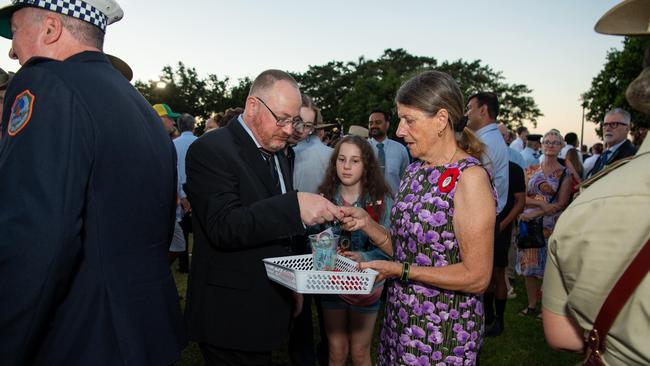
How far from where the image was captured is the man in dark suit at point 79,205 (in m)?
1.37

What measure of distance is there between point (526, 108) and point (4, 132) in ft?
285

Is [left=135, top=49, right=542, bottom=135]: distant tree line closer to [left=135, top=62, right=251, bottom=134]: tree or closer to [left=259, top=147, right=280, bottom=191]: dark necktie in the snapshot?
[left=135, top=62, right=251, bottom=134]: tree

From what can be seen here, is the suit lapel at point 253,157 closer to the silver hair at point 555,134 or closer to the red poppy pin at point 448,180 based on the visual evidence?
the red poppy pin at point 448,180

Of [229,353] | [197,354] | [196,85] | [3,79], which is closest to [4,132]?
[229,353]

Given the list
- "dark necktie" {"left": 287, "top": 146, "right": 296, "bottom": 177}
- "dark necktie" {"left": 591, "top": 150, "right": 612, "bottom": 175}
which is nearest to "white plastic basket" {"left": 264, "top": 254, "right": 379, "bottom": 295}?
"dark necktie" {"left": 287, "top": 146, "right": 296, "bottom": 177}

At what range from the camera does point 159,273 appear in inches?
74.4

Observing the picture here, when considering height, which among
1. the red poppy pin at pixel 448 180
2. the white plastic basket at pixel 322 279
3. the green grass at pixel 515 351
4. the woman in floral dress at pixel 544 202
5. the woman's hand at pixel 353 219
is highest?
the red poppy pin at pixel 448 180

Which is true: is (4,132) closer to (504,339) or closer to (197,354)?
(197,354)

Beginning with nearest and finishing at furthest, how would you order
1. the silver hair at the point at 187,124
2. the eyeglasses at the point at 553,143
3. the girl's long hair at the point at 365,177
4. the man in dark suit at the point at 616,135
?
1. the girl's long hair at the point at 365,177
2. the man in dark suit at the point at 616,135
3. the eyeglasses at the point at 553,143
4. the silver hair at the point at 187,124

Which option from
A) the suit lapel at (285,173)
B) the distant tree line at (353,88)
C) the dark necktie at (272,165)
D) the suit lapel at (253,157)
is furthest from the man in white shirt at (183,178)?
the distant tree line at (353,88)

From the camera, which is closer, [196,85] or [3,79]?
[3,79]

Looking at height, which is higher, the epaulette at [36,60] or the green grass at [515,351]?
the epaulette at [36,60]

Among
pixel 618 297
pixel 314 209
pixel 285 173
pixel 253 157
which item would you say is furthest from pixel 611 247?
pixel 285 173

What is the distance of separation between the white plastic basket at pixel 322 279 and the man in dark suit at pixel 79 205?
1.76ft
